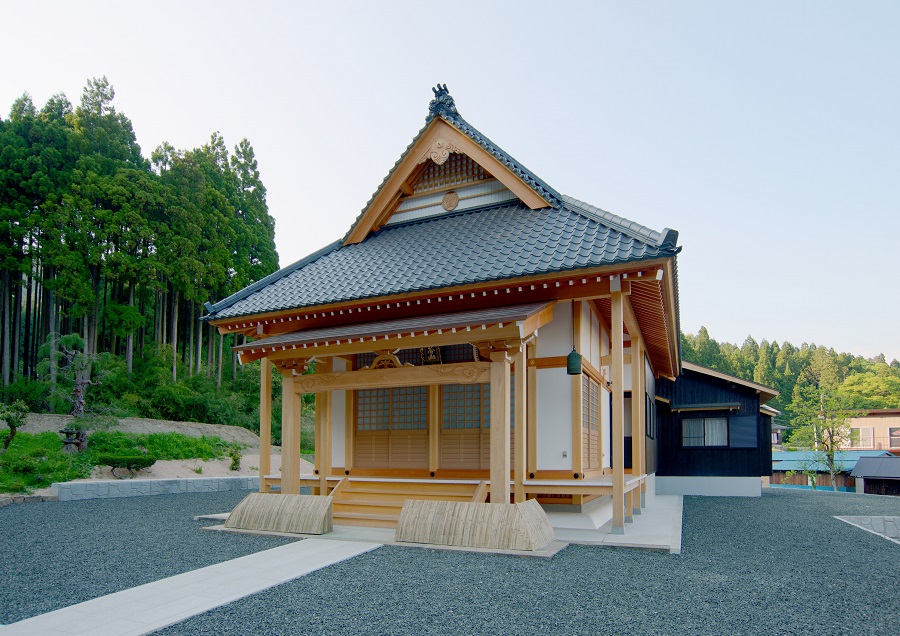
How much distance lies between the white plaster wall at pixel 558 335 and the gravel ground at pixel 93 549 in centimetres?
484

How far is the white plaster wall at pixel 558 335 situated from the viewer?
9859 millimetres

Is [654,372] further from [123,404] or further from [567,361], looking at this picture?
[123,404]

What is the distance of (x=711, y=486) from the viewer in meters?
20.4

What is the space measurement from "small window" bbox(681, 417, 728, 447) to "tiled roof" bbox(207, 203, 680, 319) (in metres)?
13.1

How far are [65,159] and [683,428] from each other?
83.3ft

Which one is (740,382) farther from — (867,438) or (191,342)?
(867,438)

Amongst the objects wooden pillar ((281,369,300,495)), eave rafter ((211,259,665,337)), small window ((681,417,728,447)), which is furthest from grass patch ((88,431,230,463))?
small window ((681,417,728,447))

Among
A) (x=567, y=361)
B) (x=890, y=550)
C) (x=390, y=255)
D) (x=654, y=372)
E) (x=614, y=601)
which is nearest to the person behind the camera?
(x=614, y=601)

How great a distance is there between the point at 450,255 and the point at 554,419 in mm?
3174

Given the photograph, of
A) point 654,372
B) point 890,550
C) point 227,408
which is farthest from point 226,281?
point 890,550

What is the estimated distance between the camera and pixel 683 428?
838 inches

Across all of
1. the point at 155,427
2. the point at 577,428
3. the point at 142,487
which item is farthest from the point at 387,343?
the point at 155,427

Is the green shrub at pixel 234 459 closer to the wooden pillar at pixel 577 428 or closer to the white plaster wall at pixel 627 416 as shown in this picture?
the white plaster wall at pixel 627 416

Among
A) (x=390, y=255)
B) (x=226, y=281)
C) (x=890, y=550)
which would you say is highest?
(x=226, y=281)
